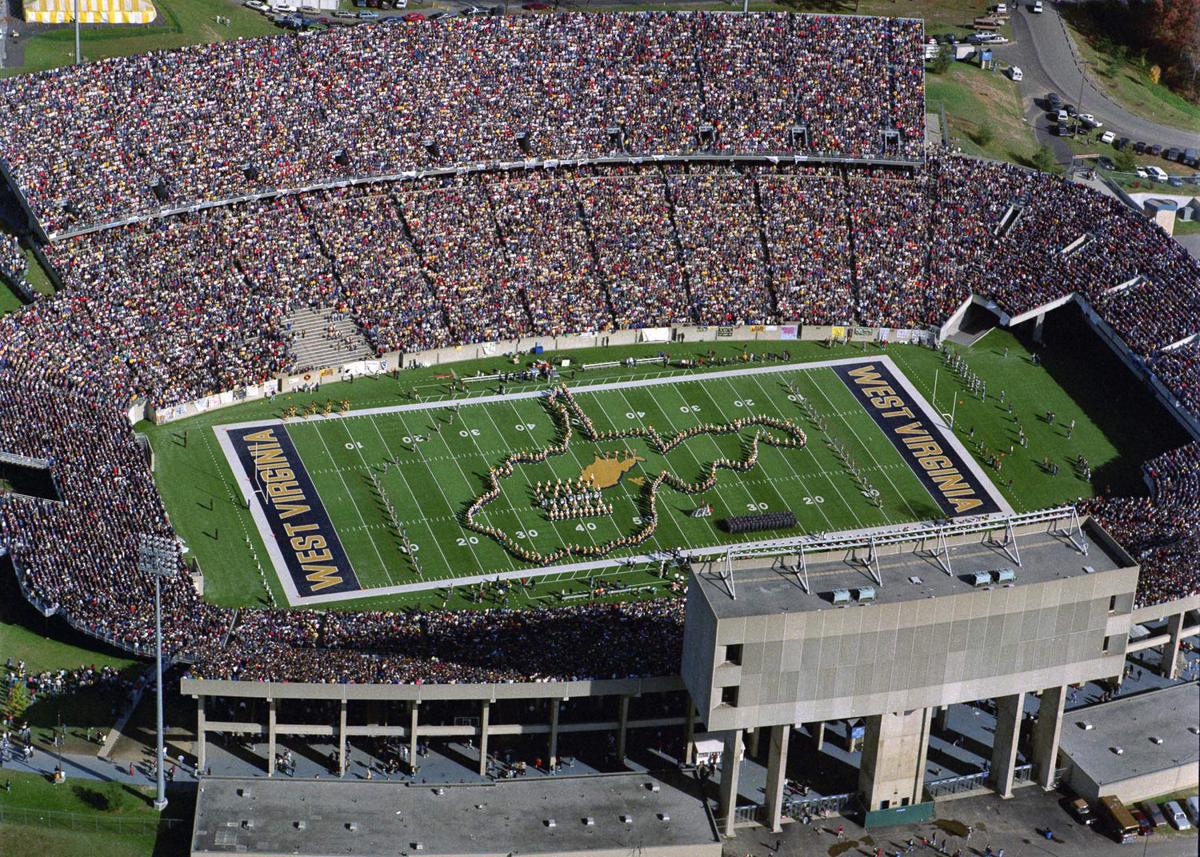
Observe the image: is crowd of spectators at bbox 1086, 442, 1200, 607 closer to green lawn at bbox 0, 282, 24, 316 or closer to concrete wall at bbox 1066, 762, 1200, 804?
concrete wall at bbox 1066, 762, 1200, 804

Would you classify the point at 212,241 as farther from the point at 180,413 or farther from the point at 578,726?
the point at 578,726

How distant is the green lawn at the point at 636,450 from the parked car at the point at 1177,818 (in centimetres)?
2285

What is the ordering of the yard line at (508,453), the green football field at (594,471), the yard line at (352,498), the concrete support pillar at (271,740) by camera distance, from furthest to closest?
1. the yard line at (508,453)
2. the green football field at (594,471)
3. the yard line at (352,498)
4. the concrete support pillar at (271,740)

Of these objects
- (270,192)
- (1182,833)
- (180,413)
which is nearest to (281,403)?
(180,413)

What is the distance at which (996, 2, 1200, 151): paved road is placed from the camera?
134750 millimetres

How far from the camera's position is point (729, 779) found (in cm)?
7744

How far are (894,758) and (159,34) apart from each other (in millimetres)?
72062

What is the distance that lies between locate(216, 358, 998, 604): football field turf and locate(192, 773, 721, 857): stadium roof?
1539cm

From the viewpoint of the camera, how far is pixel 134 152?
109 m

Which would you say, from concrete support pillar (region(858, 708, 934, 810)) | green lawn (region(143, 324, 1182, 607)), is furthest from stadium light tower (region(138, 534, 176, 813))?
concrete support pillar (region(858, 708, 934, 810))

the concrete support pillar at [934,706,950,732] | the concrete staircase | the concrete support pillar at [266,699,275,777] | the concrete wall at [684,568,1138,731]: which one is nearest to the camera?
the concrete wall at [684,568,1138,731]

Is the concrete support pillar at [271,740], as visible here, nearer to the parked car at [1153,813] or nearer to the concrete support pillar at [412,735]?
the concrete support pillar at [412,735]

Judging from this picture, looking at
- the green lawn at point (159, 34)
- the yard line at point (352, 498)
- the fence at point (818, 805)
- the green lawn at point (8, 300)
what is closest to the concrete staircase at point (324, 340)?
the yard line at point (352, 498)

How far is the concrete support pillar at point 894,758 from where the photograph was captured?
7806 cm
